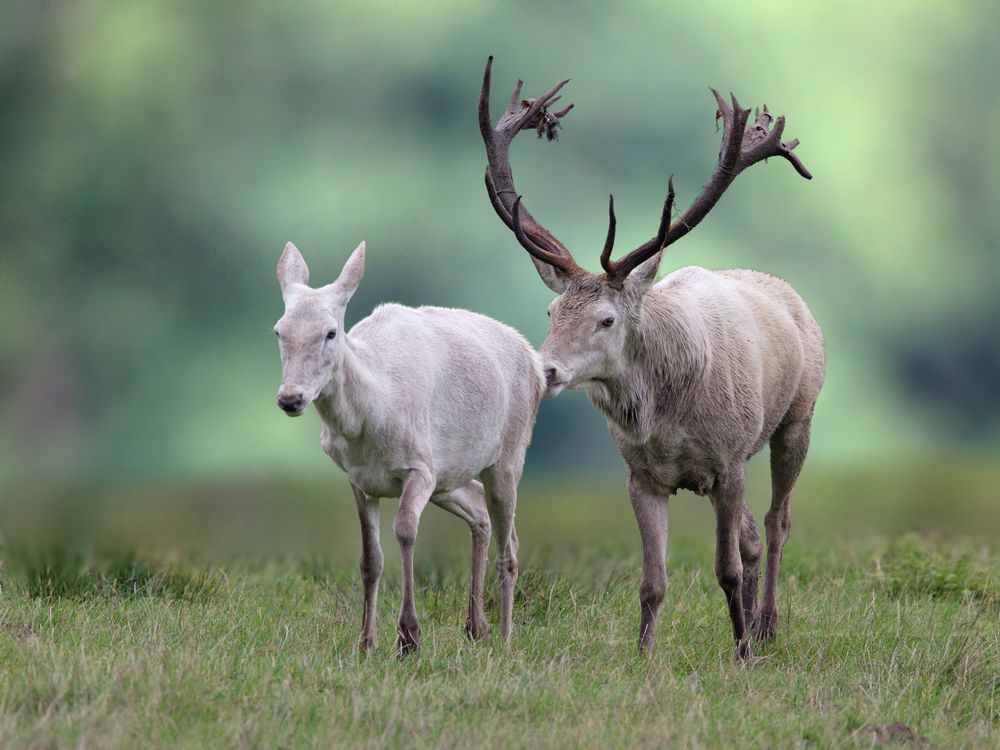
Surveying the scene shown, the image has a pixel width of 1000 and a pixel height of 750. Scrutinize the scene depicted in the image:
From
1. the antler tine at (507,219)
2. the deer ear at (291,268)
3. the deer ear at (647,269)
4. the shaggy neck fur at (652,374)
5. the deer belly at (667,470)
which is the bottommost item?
the deer belly at (667,470)

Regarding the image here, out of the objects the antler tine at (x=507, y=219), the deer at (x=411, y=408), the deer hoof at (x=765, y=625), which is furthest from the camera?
the deer hoof at (x=765, y=625)

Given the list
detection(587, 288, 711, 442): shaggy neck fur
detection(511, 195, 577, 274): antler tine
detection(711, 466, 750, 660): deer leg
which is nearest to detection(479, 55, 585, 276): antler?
detection(511, 195, 577, 274): antler tine

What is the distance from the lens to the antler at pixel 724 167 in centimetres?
714

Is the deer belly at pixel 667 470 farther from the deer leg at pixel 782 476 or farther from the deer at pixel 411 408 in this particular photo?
the deer leg at pixel 782 476

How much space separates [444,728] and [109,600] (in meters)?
3.53

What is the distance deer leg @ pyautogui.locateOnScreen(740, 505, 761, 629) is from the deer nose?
3.33 meters

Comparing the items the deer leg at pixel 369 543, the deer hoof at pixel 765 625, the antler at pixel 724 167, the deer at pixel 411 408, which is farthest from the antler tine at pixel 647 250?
the deer hoof at pixel 765 625

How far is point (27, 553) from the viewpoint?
873 cm

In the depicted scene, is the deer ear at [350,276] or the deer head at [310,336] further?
the deer ear at [350,276]

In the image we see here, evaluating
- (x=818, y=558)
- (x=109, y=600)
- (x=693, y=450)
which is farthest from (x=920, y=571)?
(x=109, y=600)

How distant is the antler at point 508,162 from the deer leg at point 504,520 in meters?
1.32

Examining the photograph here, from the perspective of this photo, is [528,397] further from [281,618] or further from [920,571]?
[920,571]

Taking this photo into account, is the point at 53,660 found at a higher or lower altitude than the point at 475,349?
lower

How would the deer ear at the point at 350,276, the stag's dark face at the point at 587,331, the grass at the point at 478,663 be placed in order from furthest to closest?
the stag's dark face at the point at 587,331 < the deer ear at the point at 350,276 < the grass at the point at 478,663
